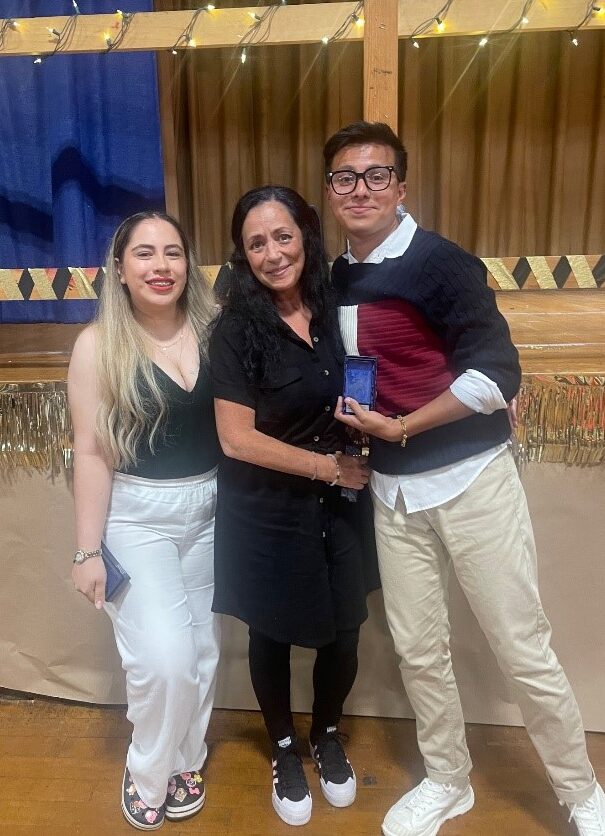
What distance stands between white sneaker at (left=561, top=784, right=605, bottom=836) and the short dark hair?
1.14 m

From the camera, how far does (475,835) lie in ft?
3.80

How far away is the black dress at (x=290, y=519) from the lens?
1024mm

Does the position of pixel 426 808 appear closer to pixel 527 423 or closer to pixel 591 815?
pixel 591 815

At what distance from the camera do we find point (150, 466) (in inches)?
43.2

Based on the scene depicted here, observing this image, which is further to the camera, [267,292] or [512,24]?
[512,24]

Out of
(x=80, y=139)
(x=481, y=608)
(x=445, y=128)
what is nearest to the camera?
(x=481, y=608)

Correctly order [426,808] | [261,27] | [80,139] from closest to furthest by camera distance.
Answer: [426,808]
[261,27]
[80,139]

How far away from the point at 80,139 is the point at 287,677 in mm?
1436

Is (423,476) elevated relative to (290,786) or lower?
elevated

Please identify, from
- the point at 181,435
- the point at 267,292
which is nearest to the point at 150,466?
the point at 181,435

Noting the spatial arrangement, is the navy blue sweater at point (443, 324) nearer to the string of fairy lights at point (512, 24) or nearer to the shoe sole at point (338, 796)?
the string of fairy lights at point (512, 24)

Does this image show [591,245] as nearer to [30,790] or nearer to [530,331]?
[530,331]

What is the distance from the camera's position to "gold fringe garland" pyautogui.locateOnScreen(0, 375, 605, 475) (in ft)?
3.99

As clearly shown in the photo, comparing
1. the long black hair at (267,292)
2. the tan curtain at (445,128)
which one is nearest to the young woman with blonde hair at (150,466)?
the long black hair at (267,292)
